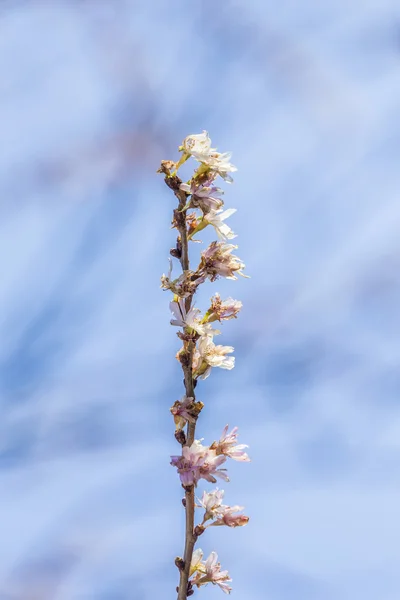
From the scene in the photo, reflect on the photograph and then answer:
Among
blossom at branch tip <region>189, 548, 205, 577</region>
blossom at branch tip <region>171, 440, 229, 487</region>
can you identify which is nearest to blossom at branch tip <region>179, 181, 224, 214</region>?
blossom at branch tip <region>171, 440, 229, 487</region>

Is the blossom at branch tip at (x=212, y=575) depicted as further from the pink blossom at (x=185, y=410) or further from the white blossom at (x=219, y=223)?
the white blossom at (x=219, y=223)

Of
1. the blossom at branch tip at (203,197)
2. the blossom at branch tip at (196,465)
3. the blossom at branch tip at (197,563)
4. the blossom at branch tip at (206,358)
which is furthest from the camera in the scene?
the blossom at branch tip at (203,197)

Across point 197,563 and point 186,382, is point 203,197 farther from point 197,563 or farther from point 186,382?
point 197,563

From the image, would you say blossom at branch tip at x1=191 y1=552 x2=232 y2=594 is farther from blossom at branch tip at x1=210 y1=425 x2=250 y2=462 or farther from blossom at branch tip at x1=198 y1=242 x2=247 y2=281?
blossom at branch tip at x1=198 y1=242 x2=247 y2=281

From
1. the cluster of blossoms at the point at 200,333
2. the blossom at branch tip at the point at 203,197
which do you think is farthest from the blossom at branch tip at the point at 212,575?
the blossom at branch tip at the point at 203,197

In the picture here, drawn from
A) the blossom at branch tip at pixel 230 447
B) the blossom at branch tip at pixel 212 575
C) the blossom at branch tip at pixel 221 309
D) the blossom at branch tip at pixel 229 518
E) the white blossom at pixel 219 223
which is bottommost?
the blossom at branch tip at pixel 212 575

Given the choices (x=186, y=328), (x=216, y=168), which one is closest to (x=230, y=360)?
(x=186, y=328)
